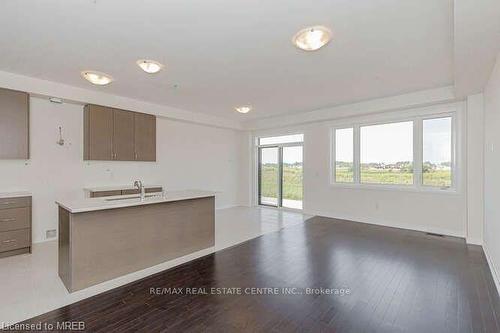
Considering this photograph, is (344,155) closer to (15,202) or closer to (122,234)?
(122,234)

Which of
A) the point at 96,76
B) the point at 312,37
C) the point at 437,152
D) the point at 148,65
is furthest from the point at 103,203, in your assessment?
the point at 437,152

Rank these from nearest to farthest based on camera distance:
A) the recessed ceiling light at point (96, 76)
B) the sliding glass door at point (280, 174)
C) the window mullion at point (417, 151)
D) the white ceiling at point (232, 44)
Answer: the white ceiling at point (232, 44) < the recessed ceiling light at point (96, 76) < the window mullion at point (417, 151) < the sliding glass door at point (280, 174)

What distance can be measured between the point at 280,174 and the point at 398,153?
3.14 metres

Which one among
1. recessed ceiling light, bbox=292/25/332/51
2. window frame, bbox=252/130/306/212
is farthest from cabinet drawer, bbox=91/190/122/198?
window frame, bbox=252/130/306/212

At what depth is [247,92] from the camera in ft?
15.4

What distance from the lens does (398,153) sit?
17.6 ft

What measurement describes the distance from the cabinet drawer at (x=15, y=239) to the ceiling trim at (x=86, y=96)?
7.12 feet

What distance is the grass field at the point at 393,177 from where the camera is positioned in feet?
15.8

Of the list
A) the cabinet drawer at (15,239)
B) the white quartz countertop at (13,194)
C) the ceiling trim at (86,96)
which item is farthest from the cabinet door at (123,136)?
the cabinet drawer at (15,239)

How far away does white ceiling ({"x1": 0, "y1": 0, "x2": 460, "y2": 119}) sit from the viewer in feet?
7.27

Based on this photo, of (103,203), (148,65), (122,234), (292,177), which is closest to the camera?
(103,203)

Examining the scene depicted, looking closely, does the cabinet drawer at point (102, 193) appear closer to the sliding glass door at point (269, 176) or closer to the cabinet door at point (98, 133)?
the cabinet door at point (98, 133)

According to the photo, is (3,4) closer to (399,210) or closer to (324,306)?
(324,306)

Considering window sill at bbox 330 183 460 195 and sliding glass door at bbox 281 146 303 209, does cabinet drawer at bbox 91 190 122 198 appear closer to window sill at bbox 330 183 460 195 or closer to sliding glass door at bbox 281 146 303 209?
sliding glass door at bbox 281 146 303 209
